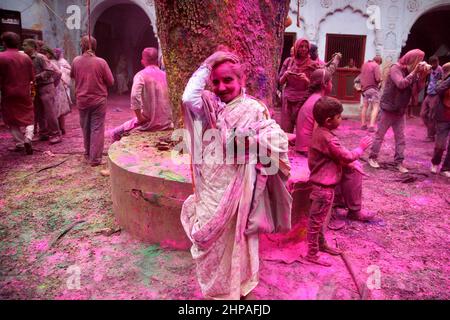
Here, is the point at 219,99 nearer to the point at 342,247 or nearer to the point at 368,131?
the point at 342,247

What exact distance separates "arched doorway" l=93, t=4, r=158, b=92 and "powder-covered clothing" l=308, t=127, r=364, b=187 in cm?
1532

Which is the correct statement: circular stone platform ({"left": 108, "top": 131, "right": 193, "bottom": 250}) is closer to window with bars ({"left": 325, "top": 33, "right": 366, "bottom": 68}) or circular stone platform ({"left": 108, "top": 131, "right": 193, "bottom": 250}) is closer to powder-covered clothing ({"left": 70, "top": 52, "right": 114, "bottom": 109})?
powder-covered clothing ({"left": 70, "top": 52, "right": 114, "bottom": 109})

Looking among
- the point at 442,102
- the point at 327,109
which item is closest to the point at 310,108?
the point at 327,109

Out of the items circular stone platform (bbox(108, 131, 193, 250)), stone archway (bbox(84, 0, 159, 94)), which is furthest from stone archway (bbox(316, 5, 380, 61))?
circular stone platform (bbox(108, 131, 193, 250))

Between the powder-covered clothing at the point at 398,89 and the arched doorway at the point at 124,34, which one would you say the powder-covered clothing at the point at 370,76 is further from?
the arched doorway at the point at 124,34

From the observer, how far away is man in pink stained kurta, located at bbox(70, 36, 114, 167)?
17.7 feet

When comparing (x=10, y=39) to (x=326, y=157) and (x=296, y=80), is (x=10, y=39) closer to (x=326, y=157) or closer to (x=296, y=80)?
(x=296, y=80)

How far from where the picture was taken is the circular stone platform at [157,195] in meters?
3.17

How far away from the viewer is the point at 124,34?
17391mm

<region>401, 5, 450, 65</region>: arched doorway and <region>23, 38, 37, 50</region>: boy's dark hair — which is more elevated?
<region>401, 5, 450, 65</region>: arched doorway

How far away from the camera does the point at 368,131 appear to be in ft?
30.8

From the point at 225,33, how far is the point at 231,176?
1941mm

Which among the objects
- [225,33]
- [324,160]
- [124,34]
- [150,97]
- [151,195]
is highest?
[124,34]
